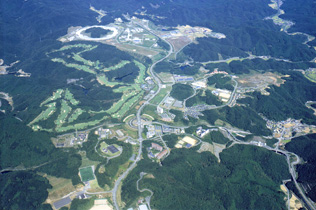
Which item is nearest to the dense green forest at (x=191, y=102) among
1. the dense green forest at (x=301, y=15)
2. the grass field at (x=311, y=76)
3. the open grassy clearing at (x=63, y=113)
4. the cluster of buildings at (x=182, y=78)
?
the dense green forest at (x=301, y=15)

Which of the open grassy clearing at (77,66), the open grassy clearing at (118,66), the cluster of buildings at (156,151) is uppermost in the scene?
the cluster of buildings at (156,151)

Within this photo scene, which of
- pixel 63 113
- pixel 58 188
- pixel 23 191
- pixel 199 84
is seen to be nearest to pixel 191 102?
pixel 199 84

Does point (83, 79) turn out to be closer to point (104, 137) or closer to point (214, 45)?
point (104, 137)

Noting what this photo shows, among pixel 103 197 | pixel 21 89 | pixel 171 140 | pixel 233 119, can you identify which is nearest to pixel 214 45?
pixel 233 119

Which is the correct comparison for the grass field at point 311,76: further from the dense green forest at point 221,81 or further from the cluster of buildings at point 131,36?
the cluster of buildings at point 131,36

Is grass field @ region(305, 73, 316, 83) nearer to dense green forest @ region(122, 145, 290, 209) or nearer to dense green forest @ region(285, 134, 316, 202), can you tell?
dense green forest @ region(285, 134, 316, 202)

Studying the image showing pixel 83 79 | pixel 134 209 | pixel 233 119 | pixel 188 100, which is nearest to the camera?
pixel 134 209
